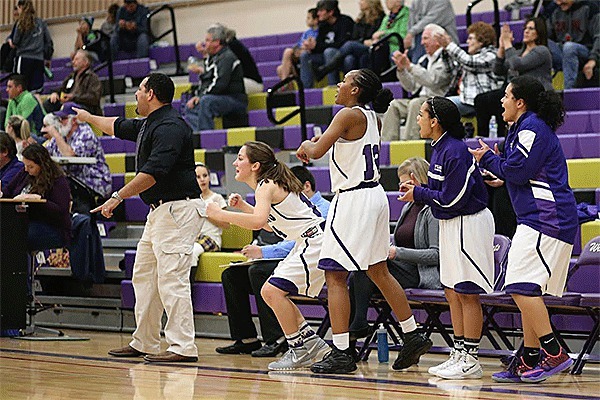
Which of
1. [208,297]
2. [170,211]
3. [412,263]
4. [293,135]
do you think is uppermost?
[293,135]

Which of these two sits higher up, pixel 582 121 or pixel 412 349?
pixel 582 121

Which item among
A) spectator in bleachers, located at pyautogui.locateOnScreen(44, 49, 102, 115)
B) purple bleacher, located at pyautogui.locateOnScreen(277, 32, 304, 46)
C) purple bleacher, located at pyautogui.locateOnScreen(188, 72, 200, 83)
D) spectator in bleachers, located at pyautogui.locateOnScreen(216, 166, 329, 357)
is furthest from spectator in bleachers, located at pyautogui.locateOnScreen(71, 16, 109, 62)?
spectator in bleachers, located at pyautogui.locateOnScreen(216, 166, 329, 357)

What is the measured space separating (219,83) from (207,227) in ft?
A: 8.39

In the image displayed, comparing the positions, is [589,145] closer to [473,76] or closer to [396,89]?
[473,76]

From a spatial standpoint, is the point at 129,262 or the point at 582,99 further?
the point at 582,99

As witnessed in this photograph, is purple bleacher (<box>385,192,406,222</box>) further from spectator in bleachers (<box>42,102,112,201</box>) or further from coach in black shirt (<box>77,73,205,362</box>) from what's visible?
spectator in bleachers (<box>42,102,112,201</box>)

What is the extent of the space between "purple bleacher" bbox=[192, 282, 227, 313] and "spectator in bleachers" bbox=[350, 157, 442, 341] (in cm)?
142

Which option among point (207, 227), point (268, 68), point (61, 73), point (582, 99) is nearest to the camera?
point (207, 227)

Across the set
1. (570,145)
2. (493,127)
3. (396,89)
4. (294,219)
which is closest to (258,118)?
(396,89)

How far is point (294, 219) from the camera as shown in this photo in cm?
588

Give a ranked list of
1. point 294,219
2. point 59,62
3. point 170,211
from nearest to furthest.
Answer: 1. point 294,219
2. point 170,211
3. point 59,62

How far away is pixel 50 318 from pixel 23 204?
1.46 m

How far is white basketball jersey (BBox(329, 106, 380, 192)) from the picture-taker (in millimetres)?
5453

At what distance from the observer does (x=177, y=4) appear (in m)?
14.2
